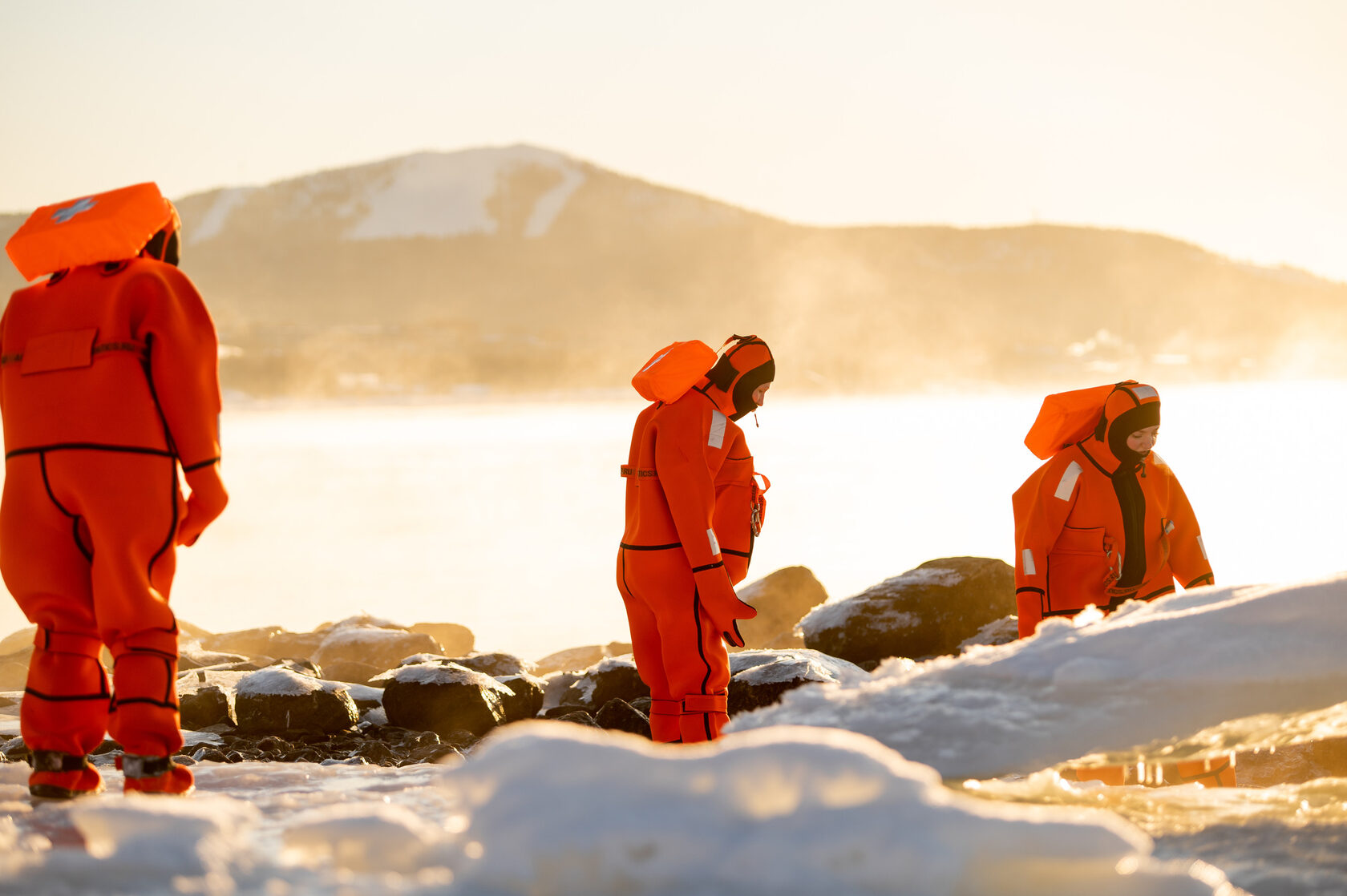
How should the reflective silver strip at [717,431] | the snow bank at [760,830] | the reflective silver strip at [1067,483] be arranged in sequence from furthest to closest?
the reflective silver strip at [1067,483], the reflective silver strip at [717,431], the snow bank at [760,830]

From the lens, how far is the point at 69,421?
3344mm

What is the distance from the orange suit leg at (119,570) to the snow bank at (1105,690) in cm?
169

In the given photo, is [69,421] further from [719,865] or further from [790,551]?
[790,551]

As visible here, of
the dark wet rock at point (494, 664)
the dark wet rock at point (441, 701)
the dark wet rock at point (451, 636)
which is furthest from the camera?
the dark wet rock at point (451, 636)

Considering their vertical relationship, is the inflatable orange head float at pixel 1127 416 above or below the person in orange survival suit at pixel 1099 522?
above

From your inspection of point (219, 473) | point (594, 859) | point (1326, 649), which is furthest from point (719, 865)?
point (219, 473)

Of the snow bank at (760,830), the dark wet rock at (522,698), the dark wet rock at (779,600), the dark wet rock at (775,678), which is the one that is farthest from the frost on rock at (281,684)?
the dark wet rock at (779,600)

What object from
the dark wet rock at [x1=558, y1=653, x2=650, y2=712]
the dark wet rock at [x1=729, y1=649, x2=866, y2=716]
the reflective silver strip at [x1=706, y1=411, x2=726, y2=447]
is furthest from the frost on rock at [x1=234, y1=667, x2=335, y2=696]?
the reflective silver strip at [x1=706, y1=411, x2=726, y2=447]

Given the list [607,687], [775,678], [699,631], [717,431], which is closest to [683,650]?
[699,631]

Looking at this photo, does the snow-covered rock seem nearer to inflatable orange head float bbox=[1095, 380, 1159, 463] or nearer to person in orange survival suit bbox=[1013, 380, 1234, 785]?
person in orange survival suit bbox=[1013, 380, 1234, 785]

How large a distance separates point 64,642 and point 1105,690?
2921 mm

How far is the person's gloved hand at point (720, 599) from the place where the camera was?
491 cm

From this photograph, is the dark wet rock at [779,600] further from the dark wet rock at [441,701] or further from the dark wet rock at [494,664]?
the dark wet rock at [441,701]

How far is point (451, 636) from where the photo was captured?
15.2 metres
